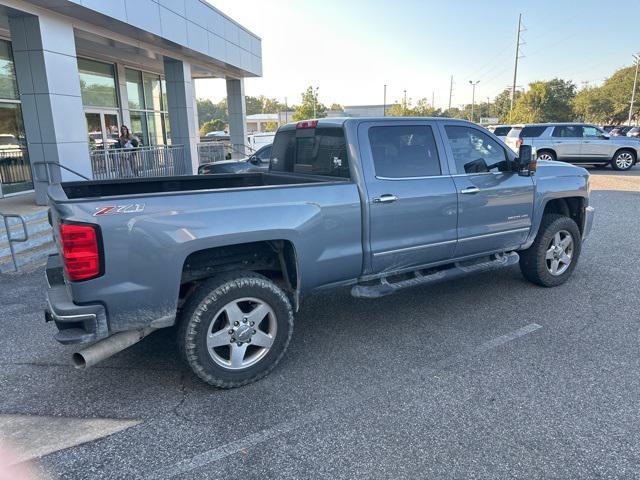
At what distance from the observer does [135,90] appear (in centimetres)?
1797

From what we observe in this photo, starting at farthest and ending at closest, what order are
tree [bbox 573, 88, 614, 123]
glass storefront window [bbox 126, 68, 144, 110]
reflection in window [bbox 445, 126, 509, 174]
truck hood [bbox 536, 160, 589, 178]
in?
tree [bbox 573, 88, 614, 123], glass storefront window [bbox 126, 68, 144, 110], truck hood [bbox 536, 160, 589, 178], reflection in window [bbox 445, 126, 509, 174]

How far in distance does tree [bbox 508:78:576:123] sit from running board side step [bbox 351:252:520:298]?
53.0 m

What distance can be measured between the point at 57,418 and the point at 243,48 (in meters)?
17.2

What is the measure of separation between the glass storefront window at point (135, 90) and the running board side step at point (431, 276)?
16.2 m

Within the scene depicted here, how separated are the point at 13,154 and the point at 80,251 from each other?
10.5 metres

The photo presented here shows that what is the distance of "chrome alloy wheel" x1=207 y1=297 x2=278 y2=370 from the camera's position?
3367 mm

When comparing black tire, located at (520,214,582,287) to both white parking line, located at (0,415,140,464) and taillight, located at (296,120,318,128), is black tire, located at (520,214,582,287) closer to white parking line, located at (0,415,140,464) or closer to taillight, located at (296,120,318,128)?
taillight, located at (296,120,318,128)

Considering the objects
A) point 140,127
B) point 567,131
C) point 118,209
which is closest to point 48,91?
point 118,209

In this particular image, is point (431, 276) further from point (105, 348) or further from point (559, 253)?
point (105, 348)

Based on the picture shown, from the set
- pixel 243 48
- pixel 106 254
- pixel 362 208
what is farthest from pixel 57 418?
pixel 243 48

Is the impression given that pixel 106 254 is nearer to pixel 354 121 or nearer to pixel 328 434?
pixel 328 434

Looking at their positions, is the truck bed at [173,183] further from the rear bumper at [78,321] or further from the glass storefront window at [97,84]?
the glass storefront window at [97,84]

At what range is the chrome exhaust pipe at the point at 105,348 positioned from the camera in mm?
2971

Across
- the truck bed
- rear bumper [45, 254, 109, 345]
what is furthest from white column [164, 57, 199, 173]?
rear bumper [45, 254, 109, 345]
